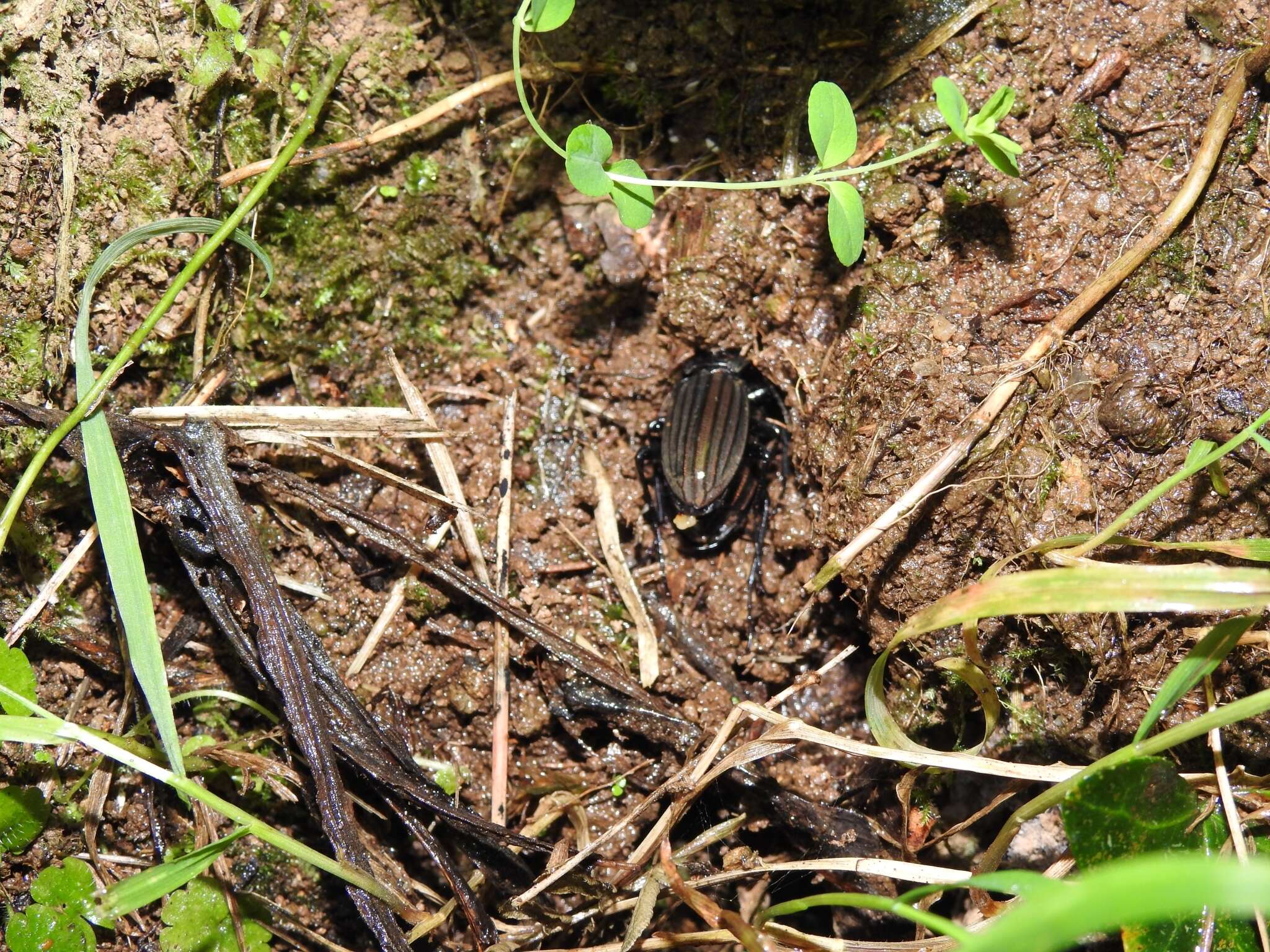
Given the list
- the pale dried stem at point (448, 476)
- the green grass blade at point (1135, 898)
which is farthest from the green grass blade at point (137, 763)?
the green grass blade at point (1135, 898)

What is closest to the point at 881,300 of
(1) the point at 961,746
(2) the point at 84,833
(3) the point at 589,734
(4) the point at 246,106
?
(1) the point at 961,746

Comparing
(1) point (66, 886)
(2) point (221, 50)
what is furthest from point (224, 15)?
(1) point (66, 886)

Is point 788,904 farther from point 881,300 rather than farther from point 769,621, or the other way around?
point 881,300

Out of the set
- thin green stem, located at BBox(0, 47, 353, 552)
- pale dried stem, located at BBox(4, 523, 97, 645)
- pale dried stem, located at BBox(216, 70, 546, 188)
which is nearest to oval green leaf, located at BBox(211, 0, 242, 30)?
thin green stem, located at BBox(0, 47, 353, 552)

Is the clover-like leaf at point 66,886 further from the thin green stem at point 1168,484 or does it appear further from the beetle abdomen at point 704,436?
the thin green stem at point 1168,484

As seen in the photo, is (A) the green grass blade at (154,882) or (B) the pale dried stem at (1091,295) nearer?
(A) the green grass blade at (154,882)

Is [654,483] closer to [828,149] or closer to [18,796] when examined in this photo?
[828,149]

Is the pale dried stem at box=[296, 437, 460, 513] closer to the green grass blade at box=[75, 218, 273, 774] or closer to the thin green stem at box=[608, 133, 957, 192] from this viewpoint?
the green grass blade at box=[75, 218, 273, 774]
